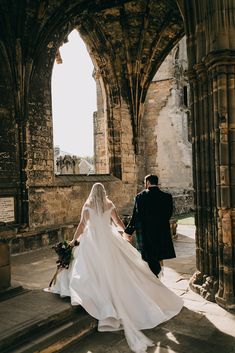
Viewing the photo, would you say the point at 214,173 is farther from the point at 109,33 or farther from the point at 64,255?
the point at 109,33

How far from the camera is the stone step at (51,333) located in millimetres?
3400

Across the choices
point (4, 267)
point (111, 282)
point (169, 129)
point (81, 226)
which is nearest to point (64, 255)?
point (81, 226)

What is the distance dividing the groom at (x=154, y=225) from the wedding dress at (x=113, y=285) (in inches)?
7.7

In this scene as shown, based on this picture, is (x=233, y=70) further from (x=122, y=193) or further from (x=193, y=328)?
(x=122, y=193)

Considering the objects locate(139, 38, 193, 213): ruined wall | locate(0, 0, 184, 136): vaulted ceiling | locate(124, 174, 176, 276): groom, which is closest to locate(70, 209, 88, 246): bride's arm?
locate(124, 174, 176, 276): groom

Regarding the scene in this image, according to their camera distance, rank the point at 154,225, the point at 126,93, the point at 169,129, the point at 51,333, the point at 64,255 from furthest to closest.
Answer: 1. the point at 169,129
2. the point at 126,93
3. the point at 154,225
4. the point at 64,255
5. the point at 51,333

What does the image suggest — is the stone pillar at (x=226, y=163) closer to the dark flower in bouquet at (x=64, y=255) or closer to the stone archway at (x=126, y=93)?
the stone archway at (x=126, y=93)

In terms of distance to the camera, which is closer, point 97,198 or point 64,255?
point 64,255

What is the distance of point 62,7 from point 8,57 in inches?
71.8

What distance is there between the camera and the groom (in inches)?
187

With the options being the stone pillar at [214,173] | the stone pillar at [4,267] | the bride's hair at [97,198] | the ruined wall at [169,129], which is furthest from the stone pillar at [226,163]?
the ruined wall at [169,129]

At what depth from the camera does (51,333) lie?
371 centimetres

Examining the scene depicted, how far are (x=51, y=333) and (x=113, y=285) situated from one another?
2.78 ft

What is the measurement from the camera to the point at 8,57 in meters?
8.42
